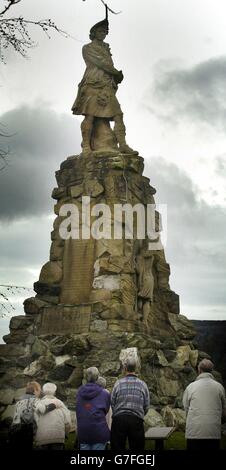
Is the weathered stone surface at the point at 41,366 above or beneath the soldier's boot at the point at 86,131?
beneath

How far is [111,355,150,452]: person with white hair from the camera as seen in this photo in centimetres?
786

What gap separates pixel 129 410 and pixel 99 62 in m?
13.5

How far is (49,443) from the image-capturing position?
8125 mm

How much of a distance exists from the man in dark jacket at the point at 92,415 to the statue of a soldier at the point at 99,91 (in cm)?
1141

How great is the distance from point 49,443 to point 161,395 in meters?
8.65

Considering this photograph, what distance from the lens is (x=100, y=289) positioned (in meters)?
17.0

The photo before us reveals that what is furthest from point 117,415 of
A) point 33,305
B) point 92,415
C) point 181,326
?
point 181,326

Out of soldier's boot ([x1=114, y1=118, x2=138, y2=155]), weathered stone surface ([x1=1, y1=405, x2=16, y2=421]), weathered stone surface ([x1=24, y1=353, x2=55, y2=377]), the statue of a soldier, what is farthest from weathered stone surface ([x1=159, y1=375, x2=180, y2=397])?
soldier's boot ([x1=114, y1=118, x2=138, y2=155])

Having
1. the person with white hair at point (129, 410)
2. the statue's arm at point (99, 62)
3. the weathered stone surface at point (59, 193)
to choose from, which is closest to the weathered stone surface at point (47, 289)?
Answer: the weathered stone surface at point (59, 193)

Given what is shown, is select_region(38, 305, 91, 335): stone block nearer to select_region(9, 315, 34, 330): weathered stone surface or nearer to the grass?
select_region(9, 315, 34, 330): weathered stone surface

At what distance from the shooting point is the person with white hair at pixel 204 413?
310 inches

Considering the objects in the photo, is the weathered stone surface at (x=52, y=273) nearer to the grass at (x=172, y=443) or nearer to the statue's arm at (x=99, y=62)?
the grass at (x=172, y=443)

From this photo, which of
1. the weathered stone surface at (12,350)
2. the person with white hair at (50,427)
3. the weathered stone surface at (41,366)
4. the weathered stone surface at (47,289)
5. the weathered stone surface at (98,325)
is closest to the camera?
the person with white hair at (50,427)

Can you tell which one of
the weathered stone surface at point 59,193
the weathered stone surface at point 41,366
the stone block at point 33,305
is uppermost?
the weathered stone surface at point 59,193
